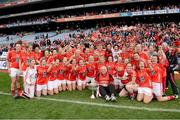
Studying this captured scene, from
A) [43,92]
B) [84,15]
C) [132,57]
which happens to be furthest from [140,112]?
[84,15]

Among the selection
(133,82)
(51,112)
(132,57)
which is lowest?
(51,112)

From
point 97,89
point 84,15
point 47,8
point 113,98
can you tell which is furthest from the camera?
point 47,8

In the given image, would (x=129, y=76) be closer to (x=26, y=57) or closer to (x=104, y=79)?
(x=104, y=79)

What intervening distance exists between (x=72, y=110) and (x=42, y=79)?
2559 millimetres

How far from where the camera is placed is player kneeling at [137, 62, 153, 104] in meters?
9.15

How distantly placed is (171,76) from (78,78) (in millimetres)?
3134

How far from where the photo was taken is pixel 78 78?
11.4 metres

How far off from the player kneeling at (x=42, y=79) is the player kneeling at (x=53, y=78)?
16cm

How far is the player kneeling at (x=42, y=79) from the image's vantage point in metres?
10.6

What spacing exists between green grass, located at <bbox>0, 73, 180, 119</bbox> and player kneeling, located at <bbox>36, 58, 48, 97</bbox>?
0.60m

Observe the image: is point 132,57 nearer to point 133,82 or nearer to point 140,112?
point 133,82

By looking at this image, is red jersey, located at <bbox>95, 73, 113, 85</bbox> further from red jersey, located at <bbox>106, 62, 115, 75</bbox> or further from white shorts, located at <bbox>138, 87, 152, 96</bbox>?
white shorts, located at <bbox>138, 87, 152, 96</bbox>

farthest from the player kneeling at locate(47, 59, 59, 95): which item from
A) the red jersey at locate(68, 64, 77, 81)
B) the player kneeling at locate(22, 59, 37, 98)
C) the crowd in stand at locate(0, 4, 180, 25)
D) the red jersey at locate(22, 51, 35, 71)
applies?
the crowd in stand at locate(0, 4, 180, 25)

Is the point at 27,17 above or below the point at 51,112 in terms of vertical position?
above
